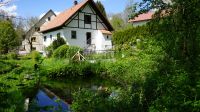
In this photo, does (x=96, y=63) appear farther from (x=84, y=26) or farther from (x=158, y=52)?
(x=84, y=26)

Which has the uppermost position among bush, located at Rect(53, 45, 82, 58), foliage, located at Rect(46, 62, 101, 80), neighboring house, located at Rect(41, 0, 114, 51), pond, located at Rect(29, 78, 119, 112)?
neighboring house, located at Rect(41, 0, 114, 51)

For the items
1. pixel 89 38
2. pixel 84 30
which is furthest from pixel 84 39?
pixel 84 30

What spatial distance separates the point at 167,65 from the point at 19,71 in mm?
3485

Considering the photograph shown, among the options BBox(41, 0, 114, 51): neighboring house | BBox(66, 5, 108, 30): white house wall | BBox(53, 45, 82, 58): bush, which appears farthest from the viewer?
BBox(66, 5, 108, 30): white house wall

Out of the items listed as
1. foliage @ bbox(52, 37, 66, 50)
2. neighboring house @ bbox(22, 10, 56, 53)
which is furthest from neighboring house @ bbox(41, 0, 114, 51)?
neighboring house @ bbox(22, 10, 56, 53)

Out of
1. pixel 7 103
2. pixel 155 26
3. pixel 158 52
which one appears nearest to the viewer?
pixel 7 103

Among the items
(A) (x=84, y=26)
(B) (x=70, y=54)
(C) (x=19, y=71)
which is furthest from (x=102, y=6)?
(C) (x=19, y=71)

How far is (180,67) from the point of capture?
5723 millimetres

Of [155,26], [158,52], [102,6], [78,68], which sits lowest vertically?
[78,68]

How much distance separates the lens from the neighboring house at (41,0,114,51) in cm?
3778

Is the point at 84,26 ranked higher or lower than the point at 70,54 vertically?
higher

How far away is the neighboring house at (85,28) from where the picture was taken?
37.8m

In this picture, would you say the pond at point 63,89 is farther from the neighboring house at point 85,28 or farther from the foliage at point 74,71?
the neighboring house at point 85,28

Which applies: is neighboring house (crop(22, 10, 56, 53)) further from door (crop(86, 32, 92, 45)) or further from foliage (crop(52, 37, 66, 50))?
foliage (crop(52, 37, 66, 50))
